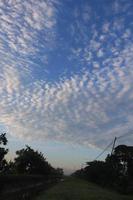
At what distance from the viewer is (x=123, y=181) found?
154ft

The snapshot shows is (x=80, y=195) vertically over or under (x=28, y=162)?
under

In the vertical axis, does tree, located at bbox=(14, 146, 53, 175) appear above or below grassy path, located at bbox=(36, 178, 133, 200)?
above

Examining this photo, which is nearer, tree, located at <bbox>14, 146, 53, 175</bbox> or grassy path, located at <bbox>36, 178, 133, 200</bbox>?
grassy path, located at <bbox>36, 178, 133, 200</bbox>

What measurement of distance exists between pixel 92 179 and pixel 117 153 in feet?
42.0

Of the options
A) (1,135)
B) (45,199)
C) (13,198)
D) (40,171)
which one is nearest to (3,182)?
(13,198)

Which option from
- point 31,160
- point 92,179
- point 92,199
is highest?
point 31,160

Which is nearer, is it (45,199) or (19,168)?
(45,199)

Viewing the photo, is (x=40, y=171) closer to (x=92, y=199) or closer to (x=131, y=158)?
(x=131, y=158)

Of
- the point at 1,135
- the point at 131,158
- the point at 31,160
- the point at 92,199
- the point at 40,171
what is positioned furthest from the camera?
the point at 40,171

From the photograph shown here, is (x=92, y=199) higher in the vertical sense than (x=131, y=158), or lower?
lower

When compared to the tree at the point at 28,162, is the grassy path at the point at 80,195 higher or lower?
lower

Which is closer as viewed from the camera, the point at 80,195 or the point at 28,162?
the point at 80,195

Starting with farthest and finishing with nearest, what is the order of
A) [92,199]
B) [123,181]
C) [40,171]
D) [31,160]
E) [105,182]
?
1. [40,171]
2. [31,160]
3. [105,182]
4. [123,181]
5. [92,199]

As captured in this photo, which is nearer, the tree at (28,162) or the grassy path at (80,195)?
the grassy path at (80,195)
